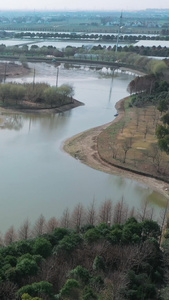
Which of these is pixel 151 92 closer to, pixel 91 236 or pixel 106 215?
pixel 106 215

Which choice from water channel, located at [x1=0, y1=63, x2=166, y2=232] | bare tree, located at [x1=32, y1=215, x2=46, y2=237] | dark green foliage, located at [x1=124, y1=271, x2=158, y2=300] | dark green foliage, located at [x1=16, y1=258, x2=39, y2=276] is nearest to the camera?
dark green foliage, located at [x1=124, y1=271, x2=158, y2=300]

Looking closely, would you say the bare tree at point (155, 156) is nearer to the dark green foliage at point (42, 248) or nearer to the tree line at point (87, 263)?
the tree line at point (87, 263)

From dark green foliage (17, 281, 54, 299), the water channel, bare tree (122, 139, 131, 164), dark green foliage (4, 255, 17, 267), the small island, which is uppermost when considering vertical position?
the small island

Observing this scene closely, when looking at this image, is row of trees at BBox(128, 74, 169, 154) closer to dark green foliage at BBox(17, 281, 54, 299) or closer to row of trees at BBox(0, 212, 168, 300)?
row of trees at BBox(0, 212, 168, 300)

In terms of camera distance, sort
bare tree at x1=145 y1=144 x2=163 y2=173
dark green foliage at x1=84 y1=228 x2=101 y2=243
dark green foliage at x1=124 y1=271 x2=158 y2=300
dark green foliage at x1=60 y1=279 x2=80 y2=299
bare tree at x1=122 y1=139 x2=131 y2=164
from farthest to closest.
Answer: bare tree at x1=122 y1=139 x2=131 y2=164, bare tree at x1=145 y1=144 x2=163 y2=173, dark green foliage at x1=84 y1=228 x2=101 y2=243, dark green foliage at x1=124 y1=271 x2=158 y2=300, dark green foliage at x1=60 y1=279 x2=80 y2=299

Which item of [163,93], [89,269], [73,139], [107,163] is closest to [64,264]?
[89,269]

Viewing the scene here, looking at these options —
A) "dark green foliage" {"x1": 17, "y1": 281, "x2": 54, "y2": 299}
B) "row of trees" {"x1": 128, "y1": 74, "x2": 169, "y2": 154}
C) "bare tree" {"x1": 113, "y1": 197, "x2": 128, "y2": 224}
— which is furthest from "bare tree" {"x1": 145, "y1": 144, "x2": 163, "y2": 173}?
"dark green foliage" {"x1": 17, "y1": 281, "x2": 54, "y2": 299}

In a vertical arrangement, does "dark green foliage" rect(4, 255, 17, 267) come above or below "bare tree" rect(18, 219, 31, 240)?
above

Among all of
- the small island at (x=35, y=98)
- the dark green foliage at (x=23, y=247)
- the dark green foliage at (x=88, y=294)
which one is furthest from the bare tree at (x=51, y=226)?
the small island at (x=35, y=98)
